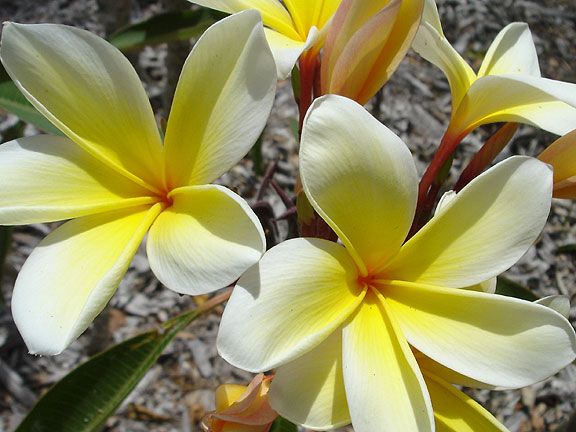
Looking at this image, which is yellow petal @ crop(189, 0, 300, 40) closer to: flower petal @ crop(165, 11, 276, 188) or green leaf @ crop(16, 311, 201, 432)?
flower petal @ crop(165, 11, 276, 188)

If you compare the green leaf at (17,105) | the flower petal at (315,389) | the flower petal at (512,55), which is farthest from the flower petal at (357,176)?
the green leaf at (17,105)

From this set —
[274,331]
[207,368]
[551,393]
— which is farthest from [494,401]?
[274,331]

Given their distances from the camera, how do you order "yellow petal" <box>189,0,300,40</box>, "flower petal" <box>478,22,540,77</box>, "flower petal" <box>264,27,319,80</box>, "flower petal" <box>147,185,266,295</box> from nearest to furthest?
"flower petal" <box>147,185,266,295</box>, "flower petal" <box>264,27,319,80</box>, "yellow petal" <box>189,0,300,40</box>, "flower petal" <box>478,22,540,77</box>

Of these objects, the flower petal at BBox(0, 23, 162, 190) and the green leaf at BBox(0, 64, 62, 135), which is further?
the green leaf at BBox(0, 64, 62, 135)

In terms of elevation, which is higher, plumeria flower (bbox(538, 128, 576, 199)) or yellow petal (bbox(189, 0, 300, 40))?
yellow petal (bbox(189, 0, 300, 40))

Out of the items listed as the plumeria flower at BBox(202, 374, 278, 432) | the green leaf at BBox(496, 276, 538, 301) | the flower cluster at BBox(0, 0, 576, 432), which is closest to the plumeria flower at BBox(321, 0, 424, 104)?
the flower cluster at BBox(0, 0, 576, 432)

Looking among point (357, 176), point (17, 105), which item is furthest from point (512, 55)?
point (17, 105)

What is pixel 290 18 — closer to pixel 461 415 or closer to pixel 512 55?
pixel 512 55
